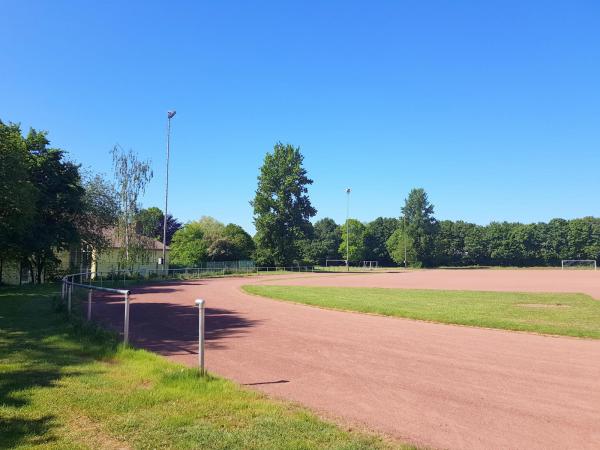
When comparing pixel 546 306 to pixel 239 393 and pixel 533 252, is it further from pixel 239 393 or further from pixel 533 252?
pixel 533 252

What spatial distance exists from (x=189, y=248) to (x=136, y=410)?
175 ft

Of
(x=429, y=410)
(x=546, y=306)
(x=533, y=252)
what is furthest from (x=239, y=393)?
(x=533, y=252)

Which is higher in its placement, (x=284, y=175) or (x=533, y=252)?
(x=284, y=175)

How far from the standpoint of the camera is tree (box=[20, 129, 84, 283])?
30.1 m

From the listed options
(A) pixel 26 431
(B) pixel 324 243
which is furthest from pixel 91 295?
(B) pixel 324 243

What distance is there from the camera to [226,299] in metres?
21.9

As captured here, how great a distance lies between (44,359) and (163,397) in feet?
10.8

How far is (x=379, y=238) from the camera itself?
4646 inches

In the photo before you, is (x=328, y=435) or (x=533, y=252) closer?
(x=328, y=435)

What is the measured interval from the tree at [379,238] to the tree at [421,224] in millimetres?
8723

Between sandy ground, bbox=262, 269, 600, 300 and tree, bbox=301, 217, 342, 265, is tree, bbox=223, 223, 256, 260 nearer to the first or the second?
sandy ground, bbox=262, 269, 600, 300

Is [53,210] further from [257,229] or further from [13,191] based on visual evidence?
[257,229]

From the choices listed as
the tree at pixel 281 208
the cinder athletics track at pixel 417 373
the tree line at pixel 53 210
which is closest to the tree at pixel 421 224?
the tree at pixel 281 208

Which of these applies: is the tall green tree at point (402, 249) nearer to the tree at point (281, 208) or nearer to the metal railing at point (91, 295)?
the tree at point (281, 208)
